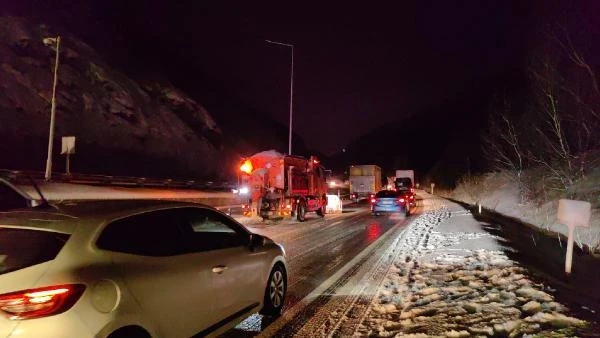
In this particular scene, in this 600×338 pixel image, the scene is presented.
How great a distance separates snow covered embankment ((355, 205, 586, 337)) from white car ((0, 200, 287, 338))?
193 centimetres

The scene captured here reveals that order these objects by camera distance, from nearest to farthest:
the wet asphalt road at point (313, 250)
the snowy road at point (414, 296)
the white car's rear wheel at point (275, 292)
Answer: the snowy road at point (414, 296)
the white car's rear wheel at point (275, 292)
the wet asphalt road at point (313, 250)

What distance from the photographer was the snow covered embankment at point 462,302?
19.4 ft

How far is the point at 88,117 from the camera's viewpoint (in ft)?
176

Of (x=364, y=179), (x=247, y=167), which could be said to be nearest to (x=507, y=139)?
(x=364, y=179)

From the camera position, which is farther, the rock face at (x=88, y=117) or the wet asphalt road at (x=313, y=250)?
the rock face at (x=88, y=117)

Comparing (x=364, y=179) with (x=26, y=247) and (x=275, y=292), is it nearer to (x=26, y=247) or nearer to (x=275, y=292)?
(x=275, y=292)

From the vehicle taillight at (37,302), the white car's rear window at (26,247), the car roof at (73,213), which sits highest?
the car roof at (73,213)

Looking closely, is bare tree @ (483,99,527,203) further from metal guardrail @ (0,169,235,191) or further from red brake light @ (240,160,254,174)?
metal guardrail @ (0,169,235,191)

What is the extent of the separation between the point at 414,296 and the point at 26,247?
213 inches

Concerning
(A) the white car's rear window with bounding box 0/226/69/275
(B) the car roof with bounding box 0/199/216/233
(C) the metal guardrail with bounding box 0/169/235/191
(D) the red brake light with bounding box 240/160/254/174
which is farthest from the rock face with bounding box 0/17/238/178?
(A) the white car's rear window with bounding box 0/226/69/275

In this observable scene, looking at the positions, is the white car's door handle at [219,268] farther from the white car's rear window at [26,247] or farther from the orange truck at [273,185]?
the orange truck at [273,185]

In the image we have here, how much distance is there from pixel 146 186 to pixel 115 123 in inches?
616

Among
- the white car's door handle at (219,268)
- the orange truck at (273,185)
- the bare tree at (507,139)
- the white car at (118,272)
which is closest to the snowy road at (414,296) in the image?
the white car's door handle at (219,268)

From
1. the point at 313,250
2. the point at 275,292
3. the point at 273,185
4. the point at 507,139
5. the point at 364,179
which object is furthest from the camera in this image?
the point at 364,179
